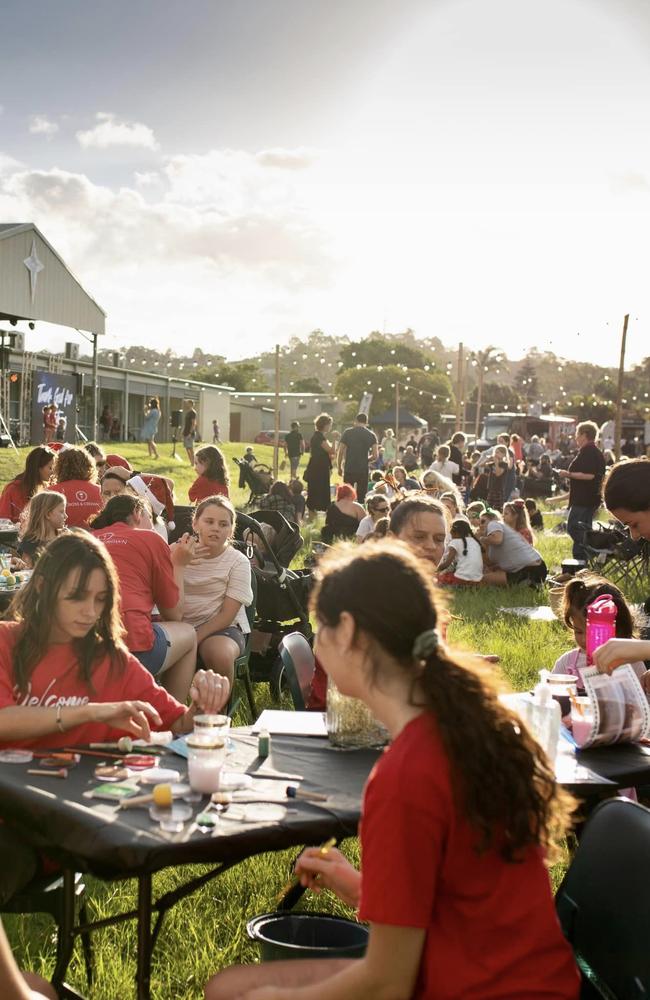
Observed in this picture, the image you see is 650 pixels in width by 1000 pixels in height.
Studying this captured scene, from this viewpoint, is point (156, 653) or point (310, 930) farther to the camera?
point (156, 653)

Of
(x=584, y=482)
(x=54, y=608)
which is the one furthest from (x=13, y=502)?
(x=584, y=482)

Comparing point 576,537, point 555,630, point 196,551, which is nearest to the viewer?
point 196,551

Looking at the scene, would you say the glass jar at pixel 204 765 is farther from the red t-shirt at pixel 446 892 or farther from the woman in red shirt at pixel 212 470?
the woman in red shirt at pixel 212 470

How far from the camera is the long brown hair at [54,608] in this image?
3.29 meters

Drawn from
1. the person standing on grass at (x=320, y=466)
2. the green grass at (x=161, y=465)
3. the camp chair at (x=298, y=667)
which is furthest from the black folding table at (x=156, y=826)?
the green grass at (x=161, y=465)

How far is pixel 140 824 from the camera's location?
2461 mm

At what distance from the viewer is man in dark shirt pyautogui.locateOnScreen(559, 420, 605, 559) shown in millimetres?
13227

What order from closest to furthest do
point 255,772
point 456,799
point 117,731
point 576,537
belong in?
point 456,799 → point 255,772 → point 117,731 → point 576,537

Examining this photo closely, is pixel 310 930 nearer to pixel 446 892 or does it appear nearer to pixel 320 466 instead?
pixel 446 892

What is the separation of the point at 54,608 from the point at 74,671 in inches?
8.9

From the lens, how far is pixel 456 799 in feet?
5.88

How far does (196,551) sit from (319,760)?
2.89 metres

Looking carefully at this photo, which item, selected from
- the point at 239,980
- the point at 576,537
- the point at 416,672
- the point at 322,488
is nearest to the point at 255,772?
the point at 239,980

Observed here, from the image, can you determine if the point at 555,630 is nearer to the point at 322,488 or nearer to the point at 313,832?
the point at 313,832
